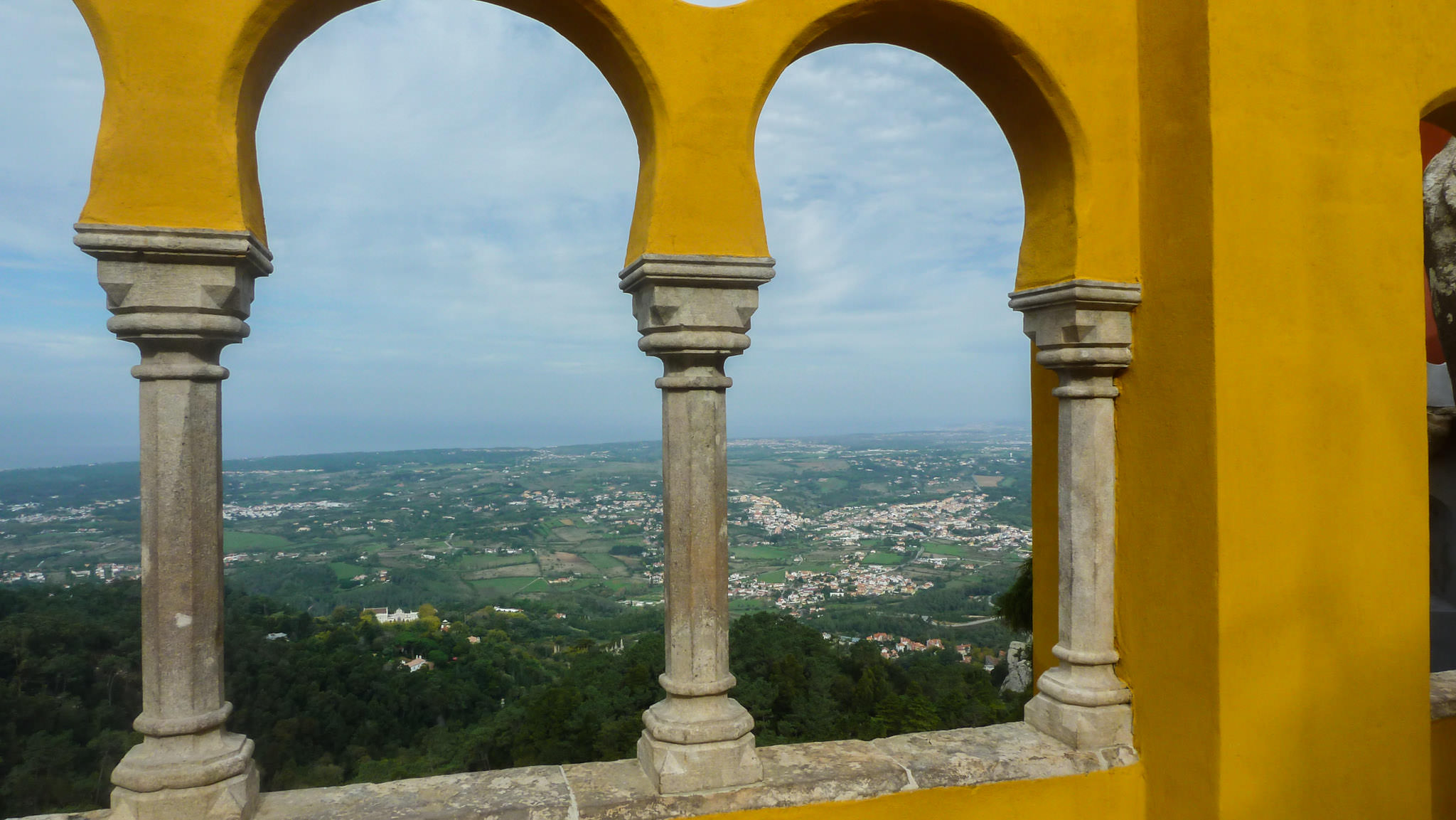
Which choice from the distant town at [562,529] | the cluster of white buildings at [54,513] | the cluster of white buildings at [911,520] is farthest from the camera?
the cluster of white buildings at [911,520]

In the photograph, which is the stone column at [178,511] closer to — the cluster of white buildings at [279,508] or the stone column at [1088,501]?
the stone column at [1088,501]

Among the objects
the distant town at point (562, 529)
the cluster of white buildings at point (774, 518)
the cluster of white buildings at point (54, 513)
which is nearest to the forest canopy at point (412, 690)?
the distant town at point (562, 529)

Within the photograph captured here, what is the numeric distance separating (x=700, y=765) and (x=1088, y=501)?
2105 millimetres

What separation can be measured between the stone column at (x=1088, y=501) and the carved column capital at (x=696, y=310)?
1.51m

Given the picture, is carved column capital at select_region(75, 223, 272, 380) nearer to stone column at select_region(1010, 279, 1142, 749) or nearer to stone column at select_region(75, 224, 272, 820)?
stone column at select_region(75, 224, 272, 820)

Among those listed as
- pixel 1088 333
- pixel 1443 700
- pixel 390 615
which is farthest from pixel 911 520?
pixel 1088 333

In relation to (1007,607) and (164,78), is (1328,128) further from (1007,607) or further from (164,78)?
(1007,607)

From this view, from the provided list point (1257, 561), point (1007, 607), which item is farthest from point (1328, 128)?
point (1007, 607)

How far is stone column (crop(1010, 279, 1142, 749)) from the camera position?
12.1 feet

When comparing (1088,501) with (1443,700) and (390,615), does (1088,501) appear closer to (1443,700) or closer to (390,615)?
(1443,700)

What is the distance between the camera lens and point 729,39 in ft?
10.6

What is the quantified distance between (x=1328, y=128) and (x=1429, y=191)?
2.13 metres

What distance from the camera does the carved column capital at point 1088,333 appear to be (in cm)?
366

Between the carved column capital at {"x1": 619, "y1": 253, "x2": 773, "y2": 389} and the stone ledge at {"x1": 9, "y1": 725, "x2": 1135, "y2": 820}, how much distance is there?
5.05ft
